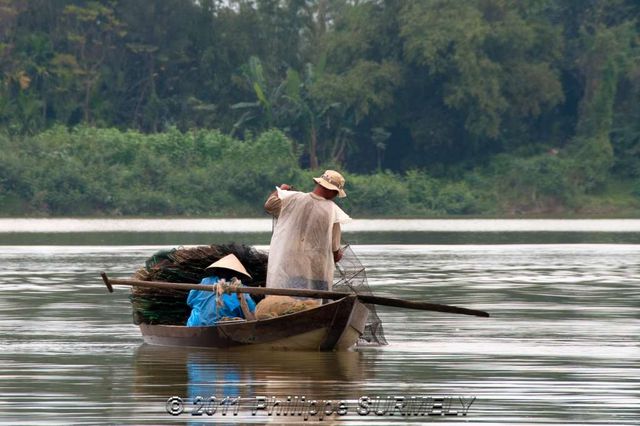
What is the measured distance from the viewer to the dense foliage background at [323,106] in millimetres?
53781

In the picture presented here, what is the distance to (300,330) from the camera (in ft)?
46.8

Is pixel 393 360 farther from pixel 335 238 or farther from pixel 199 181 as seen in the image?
pixel 199 181

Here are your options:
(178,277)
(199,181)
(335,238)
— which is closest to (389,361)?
(335,238)

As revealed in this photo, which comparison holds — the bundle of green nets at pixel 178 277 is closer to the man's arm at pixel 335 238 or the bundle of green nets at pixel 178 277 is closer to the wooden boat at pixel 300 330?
the wooden boat at pixel 300 330

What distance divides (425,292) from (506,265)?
24.5 feet

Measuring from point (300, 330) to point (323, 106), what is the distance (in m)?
40.9

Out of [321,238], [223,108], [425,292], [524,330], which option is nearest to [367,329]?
[321,238]

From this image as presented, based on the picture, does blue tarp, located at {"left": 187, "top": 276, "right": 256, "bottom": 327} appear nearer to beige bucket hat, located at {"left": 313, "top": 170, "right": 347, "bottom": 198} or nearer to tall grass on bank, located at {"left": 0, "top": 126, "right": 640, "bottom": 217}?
beige bucket hat, located at {"left": 313, "top": 170, "right": 347, "bottom": 198}

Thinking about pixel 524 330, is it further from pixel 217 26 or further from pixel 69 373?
pixel 217 26

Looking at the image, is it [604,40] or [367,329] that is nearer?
[367,329]

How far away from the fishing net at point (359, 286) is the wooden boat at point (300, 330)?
18.8 inches

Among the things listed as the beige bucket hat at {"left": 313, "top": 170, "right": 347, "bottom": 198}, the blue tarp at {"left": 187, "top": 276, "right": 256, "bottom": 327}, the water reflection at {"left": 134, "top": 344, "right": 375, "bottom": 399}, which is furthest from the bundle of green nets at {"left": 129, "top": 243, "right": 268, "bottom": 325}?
the beige bucket hat at {"left": 313, "top": 170, "right": 347, "bottom": 198}

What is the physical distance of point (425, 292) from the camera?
2225 centimetres

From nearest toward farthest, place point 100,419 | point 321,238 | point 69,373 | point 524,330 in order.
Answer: point 100,419 < point 69,373 < point 321,238 < point 524,330
